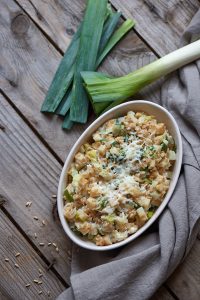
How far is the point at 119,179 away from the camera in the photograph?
1687mm

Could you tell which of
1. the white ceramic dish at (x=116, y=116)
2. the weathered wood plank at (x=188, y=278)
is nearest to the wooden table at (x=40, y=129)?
the weathered wood plank at (x=188, y=278)

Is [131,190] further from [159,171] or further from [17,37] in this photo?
[17,37]

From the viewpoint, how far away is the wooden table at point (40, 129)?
180cm

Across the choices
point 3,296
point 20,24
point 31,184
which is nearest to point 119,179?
point 31,184

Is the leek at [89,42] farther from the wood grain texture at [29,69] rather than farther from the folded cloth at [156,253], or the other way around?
the folded cloth at [156,253]

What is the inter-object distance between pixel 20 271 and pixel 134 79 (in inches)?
29.2

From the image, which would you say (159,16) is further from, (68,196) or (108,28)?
(68,196)

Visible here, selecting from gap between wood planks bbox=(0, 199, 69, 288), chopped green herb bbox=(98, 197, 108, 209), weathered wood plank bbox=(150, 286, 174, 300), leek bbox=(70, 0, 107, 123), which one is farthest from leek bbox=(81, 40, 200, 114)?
weathered wood plank bbox=(150, 286, 174, 300)

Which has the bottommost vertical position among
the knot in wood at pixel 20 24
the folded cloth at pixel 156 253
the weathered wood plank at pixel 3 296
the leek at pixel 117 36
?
the folded cloth at pixel 156 253

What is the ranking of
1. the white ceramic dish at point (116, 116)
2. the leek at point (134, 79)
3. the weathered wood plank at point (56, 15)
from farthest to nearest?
the weathered wood plank at point (56, 15) → the leek at point (134, 79) → the white ceramic dish at point (116, 116)

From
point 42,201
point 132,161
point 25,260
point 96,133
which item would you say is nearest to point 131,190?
point 132,161

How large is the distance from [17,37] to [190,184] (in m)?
0.78

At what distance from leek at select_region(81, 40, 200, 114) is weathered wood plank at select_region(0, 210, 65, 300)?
510 mm

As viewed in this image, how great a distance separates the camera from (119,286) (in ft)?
5.52
